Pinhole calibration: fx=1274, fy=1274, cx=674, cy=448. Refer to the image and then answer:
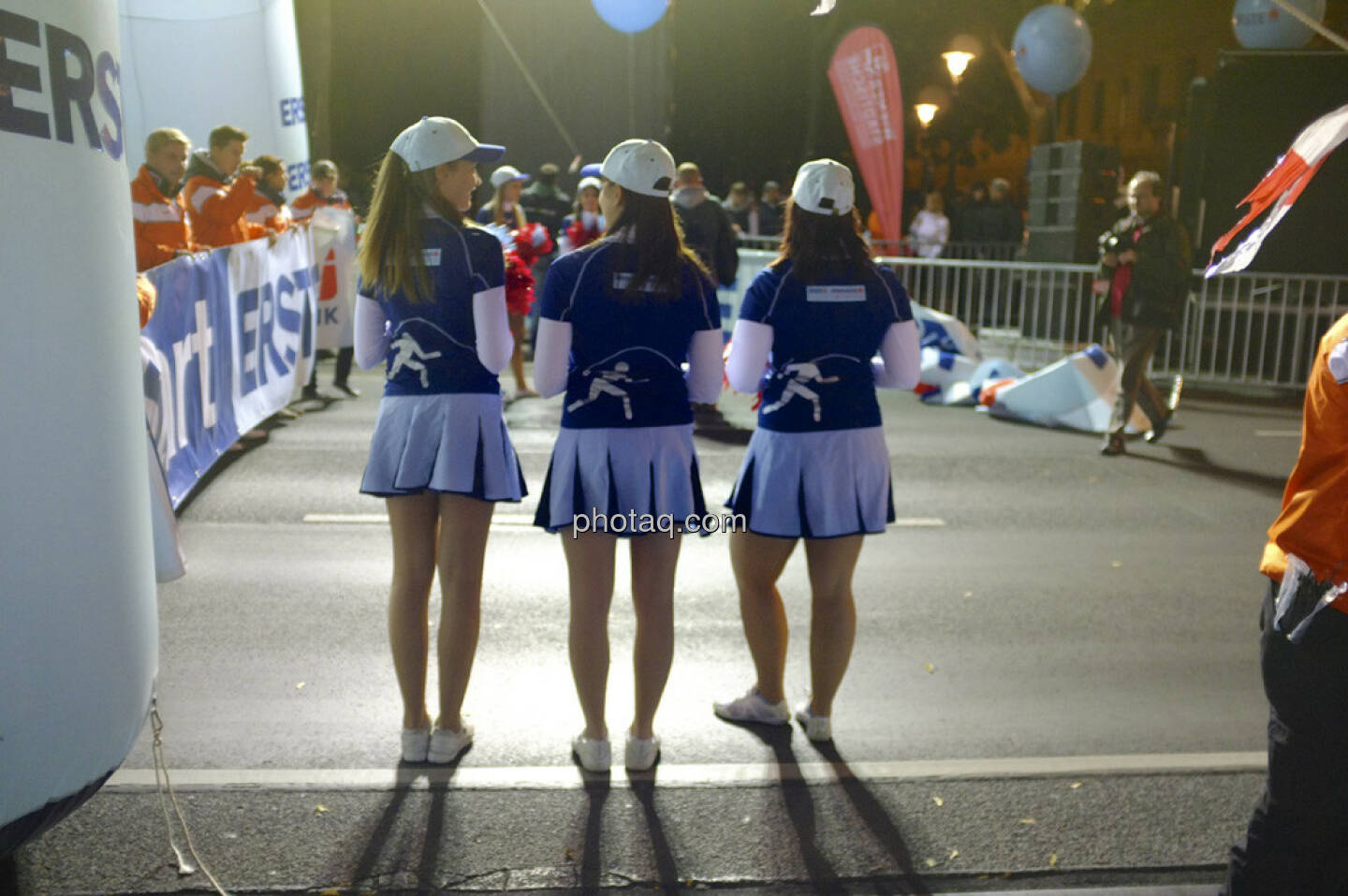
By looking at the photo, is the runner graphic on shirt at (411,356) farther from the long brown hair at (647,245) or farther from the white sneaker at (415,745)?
the white sneaker at (415,745)

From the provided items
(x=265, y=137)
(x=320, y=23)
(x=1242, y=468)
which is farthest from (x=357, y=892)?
(x=320, y=23)

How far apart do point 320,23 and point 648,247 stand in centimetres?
1894

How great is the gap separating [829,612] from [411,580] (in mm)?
1441

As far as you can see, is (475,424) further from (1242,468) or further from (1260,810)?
(1242,468)

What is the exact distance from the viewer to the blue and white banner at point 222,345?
7.13 meters

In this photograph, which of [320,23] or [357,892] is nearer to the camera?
[357,892]

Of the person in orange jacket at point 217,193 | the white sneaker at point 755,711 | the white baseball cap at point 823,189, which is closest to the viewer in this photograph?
the white baseball cap at point 823,189

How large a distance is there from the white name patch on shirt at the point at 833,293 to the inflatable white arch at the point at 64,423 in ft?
7.43

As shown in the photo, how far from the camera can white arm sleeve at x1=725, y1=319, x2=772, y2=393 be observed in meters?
4.23

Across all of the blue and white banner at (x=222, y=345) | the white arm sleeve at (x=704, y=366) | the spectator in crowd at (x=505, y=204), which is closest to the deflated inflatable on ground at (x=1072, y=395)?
the spectator in crowd at (x=505, y=204)

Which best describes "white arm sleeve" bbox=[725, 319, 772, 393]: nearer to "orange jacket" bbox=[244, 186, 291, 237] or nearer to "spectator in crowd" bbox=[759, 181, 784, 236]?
"orange jacket" bbox=[244, 186, 291, 237]

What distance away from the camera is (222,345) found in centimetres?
849

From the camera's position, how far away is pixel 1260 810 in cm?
288

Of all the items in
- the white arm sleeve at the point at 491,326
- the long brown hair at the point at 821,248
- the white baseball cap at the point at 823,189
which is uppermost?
the white baseball cap at the point at 823,189
